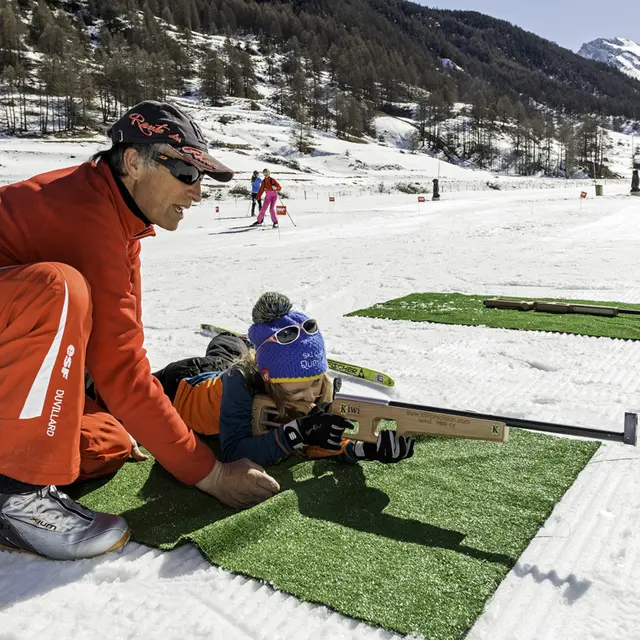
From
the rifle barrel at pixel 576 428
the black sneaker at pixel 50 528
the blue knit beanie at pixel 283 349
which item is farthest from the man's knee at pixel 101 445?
the rifle barrel at pixel 576 428

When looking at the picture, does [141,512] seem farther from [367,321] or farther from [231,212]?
[231,212]

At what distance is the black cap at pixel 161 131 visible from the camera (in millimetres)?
2396

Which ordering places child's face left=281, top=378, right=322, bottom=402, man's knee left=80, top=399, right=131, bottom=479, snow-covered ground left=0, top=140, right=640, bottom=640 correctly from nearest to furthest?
snow-covered ground left=0, top=140, right=640, bottom=640, man's knee left=80, top=399, right=131, bottom=479, child's face left=281, top=378, right=322, bottom=402

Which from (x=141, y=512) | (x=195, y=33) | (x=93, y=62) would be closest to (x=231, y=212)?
(x=141, y=512)

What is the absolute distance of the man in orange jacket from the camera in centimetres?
207

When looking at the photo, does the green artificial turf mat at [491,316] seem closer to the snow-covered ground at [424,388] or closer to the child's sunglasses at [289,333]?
the snow-covered ground at [424,388]

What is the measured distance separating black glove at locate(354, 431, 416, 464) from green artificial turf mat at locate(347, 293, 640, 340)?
3644 mm

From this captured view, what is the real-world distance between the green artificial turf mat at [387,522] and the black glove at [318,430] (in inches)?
8.3

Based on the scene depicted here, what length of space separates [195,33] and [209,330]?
5783 inches

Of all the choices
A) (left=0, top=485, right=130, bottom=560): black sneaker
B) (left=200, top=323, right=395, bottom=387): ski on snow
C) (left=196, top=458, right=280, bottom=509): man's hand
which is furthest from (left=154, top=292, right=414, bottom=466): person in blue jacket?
(left=200, top=323, right=395, bottom=387): ski on snow

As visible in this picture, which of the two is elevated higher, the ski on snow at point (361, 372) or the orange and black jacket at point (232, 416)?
the orange and black jacket at point (232, 416)

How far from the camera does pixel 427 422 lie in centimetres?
262

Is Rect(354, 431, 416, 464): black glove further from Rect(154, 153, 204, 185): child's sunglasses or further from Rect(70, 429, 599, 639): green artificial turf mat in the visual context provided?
Rect(154, 153, 204, 185): child's sunglasses

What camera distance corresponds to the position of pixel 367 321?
6734mm
